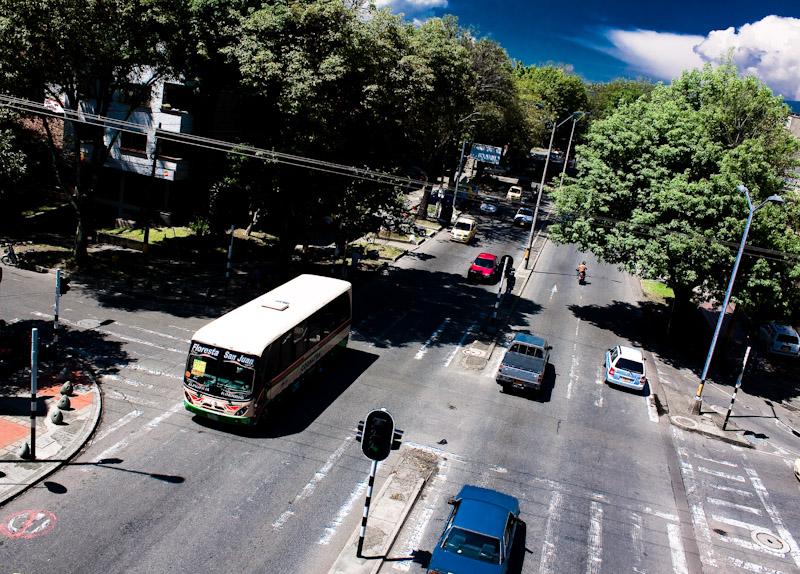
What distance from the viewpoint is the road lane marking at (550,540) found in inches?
646

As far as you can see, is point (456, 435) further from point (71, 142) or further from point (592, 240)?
point (71, 142)

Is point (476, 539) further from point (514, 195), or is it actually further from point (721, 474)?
point (514, 195)

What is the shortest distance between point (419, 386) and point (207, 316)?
441 inches

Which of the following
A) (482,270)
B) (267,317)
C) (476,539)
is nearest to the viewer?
(476,539)

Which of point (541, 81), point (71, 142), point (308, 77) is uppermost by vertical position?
point (541, 81)

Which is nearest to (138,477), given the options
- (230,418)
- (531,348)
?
(230,418)

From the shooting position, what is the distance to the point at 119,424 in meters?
20.2

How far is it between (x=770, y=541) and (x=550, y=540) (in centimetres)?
723

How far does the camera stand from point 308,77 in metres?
30.0

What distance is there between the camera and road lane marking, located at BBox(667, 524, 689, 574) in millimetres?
17173

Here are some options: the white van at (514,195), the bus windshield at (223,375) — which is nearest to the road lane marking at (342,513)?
the bus windshield at (223,375)

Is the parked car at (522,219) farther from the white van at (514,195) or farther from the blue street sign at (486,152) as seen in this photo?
the white van at (514,195)

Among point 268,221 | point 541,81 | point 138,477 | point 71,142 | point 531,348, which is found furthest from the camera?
point 541,81

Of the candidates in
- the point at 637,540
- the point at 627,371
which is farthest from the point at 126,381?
the point at 627,371
